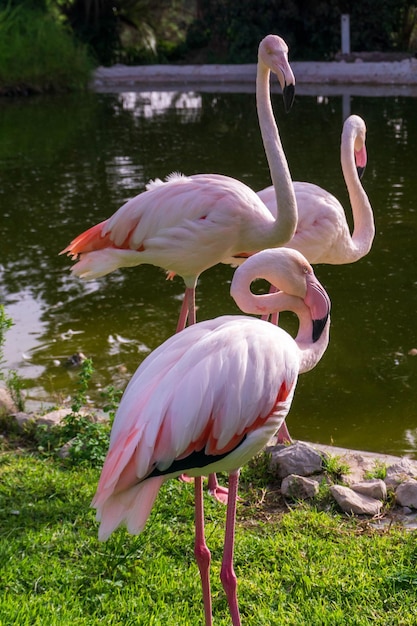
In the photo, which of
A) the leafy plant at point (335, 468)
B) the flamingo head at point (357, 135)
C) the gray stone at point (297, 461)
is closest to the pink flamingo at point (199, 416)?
the gray stone at point (297, 461)

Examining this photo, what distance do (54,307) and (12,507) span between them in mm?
3171

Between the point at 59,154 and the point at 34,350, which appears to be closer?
the point at 34,350

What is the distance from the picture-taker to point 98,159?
12.5 m

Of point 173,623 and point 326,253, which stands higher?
point 326,253

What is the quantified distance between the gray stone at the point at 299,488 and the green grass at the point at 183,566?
0.11 metres

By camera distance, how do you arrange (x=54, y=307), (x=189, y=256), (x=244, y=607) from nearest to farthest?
(x=244, y=607)
(x=189, y=256)
(x=54, y=307)

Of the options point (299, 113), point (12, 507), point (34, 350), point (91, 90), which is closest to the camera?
point (12, 507)

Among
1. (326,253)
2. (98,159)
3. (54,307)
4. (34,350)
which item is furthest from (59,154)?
(326,253)

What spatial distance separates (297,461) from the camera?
12.1 ft

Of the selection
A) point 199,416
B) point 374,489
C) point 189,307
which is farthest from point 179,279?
point 199,416

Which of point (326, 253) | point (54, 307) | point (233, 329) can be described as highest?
point (233, 329)

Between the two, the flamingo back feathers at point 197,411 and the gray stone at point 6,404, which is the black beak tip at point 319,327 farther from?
the gray stone at point 6,404

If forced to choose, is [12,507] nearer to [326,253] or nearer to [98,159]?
[326,253]

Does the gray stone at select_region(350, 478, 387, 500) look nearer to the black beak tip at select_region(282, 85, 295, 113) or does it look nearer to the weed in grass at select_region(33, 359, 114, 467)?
the weed in grass at select_region(33, 359, 114, 467)
